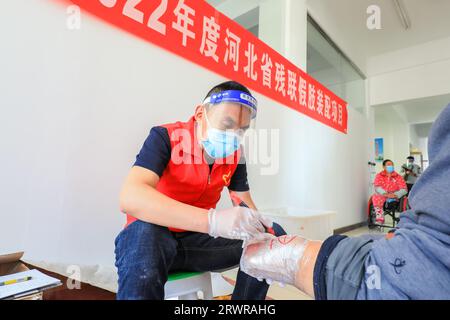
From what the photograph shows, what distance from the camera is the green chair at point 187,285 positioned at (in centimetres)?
75

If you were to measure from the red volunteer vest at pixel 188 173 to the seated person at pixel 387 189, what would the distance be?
364cm

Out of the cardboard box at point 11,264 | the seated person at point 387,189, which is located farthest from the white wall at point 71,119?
the seated person at point 387,189

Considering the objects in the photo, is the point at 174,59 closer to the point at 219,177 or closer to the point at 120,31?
the point at 120,31

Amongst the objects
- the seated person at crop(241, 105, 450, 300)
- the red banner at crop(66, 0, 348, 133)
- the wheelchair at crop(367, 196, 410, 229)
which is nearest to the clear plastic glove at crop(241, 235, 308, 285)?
the seated person at crop(241, 105, 450, 300)

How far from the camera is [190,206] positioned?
0.71 metres

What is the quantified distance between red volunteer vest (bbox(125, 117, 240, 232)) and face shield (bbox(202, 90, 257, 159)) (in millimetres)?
50

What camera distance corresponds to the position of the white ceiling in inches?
124

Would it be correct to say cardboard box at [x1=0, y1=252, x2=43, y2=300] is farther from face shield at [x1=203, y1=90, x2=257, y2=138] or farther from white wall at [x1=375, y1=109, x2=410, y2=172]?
white wall at [x1=375, y1=109, x2=410, y2=172]

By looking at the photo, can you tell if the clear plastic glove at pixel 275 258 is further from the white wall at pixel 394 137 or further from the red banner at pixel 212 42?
the white wall at pixel 394 137

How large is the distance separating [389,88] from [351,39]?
1.11m

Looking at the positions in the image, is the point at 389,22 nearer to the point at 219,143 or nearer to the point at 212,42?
the point at 212,42

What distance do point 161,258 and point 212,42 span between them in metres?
1.38

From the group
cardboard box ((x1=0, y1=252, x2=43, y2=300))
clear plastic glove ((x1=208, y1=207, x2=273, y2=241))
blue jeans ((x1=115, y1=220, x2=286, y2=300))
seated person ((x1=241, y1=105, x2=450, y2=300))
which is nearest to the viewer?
seated person ((x1=241, y1=105, x2=450, y2=300))

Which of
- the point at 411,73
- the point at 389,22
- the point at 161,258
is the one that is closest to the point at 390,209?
the point at 411,73
